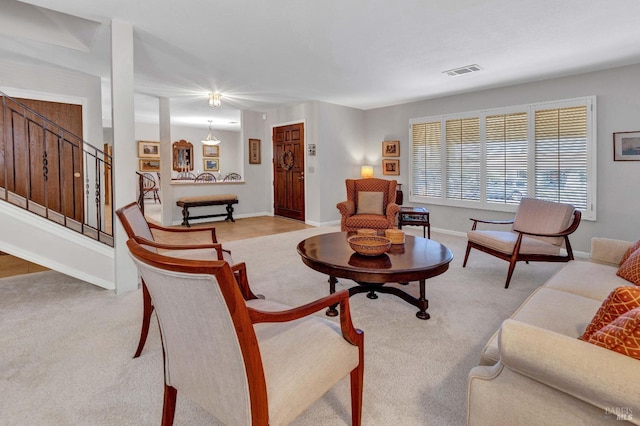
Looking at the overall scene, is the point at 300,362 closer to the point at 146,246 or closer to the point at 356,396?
the point at 356,396

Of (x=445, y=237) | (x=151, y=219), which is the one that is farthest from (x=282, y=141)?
(x=445, y=237)

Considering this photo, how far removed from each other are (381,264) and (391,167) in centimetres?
489

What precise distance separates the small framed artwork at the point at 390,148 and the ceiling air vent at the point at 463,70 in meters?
2.15

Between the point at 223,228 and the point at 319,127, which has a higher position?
the point at 319,127

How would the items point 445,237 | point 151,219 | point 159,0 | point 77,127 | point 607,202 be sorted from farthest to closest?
point 151,219 < point 445,237 < point 77,127 < point 607,202 < point 159,0

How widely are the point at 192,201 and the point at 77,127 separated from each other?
7.46 ft

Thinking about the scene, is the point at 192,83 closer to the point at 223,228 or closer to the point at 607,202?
the point at 223,228

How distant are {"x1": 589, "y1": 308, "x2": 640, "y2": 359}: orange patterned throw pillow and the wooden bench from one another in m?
6.60

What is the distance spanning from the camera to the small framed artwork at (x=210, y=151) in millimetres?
11597

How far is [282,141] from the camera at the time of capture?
7621 millimetres

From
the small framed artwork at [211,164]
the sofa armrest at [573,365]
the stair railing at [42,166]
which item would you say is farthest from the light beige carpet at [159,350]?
the small framed artwork at [211,164]

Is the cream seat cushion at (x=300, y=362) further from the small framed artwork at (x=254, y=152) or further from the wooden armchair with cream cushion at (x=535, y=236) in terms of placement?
the small framed artwork at (x=254, y=152)

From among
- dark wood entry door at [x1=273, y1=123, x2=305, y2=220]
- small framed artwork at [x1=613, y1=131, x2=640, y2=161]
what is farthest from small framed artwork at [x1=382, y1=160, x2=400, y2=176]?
small framed artwork at [x1=613, y1=131, x2=640, y2=161]

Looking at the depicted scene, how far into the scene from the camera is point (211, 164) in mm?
11789
